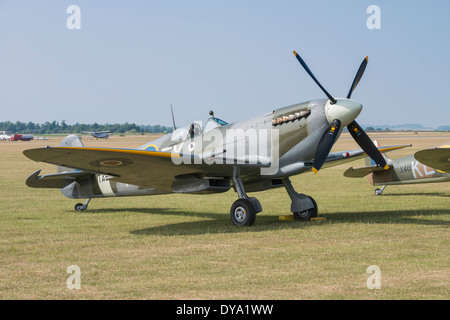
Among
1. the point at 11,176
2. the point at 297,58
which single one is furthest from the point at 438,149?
the point at 11,176

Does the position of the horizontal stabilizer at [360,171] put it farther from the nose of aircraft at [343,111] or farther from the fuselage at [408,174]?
the nose of aircraft at [343,111]

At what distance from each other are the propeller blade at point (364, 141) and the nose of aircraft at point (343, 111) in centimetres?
82

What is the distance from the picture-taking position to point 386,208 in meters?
13.1

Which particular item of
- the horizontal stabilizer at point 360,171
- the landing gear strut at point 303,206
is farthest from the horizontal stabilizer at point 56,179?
the horizontal stabilizer at point 360,171

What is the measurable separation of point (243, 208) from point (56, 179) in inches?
199

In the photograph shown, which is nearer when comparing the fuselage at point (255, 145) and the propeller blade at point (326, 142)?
the propeller blade at point (326, 142)

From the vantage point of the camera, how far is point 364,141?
1066cm

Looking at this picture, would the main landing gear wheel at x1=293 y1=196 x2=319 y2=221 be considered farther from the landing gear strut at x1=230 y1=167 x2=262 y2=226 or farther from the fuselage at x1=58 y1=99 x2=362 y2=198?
the landing gear strut at x1=230 y1=167 x2=262 y2=226

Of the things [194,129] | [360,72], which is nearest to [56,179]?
[194,129]

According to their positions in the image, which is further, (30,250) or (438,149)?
(438,149)

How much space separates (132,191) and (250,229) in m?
3.53

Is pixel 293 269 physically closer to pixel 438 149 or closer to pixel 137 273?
pixel 137 273

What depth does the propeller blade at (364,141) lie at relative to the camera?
10.5 metres

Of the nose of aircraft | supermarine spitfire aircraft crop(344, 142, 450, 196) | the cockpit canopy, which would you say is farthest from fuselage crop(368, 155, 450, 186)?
the cockpit canopy
